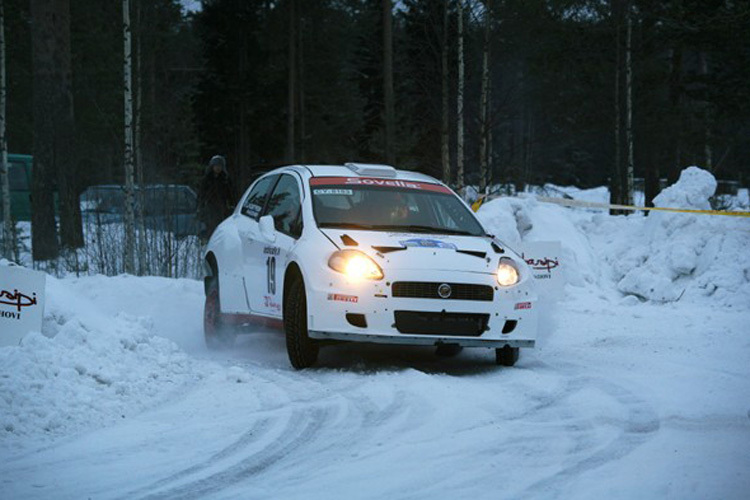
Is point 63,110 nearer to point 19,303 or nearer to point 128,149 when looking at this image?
point 128,149

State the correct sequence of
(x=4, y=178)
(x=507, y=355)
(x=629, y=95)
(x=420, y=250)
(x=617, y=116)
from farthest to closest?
(x=617, y=116) → (x=629, y=95) → (x=4, y=178) → (x=507, y=355) → (x=420, y=250)

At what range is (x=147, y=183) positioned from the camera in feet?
54.9

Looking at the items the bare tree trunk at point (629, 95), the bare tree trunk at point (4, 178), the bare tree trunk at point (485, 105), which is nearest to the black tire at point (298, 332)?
the bare tree trunk at point (4, 178)

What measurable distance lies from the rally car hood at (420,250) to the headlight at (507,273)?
60 mm

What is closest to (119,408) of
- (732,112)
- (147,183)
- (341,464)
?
(341,464)

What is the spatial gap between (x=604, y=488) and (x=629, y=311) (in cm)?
858

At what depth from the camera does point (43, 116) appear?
19.9m

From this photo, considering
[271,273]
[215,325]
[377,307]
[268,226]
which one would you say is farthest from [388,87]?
[377,307]

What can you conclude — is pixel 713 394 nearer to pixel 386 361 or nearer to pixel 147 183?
pixel 386 361

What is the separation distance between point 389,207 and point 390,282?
1.47m

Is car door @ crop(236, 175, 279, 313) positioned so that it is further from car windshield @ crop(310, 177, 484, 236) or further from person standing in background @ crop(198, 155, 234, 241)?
person standing in background @ crop(198, 155, 234, 241)

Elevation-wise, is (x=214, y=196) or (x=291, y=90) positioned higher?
(x=291, y=90)

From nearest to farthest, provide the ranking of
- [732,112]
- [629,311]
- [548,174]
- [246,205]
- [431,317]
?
[431,317], [246,205], [629,311], [732,112], [548,174]

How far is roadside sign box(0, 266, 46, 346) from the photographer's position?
7.67 metres
